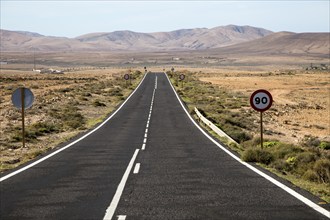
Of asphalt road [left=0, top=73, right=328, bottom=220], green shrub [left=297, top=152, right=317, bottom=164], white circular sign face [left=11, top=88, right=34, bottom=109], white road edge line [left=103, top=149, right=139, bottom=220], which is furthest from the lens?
white circular sign face [left=11, top=88, right=34, bottom=109]

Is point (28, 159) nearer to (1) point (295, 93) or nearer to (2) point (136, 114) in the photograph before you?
(2) point (136, 114)

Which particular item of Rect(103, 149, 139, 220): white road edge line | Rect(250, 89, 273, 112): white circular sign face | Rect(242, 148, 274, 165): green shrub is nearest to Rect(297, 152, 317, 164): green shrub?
Rect(242, 148, 274, 165): green shrub

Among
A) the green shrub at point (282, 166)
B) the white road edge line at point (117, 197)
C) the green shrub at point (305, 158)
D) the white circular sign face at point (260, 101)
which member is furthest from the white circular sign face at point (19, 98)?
the green shrub at point (305, 158)

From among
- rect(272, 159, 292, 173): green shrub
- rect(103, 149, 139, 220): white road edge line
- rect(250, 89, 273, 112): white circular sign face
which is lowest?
rect(272, 159, 292, 173): green shrub

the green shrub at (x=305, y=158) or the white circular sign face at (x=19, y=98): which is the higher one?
the white circular sign face at (x=19, y=98)

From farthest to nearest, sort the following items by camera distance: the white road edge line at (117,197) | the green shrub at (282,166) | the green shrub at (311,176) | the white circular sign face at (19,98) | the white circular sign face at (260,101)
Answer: the white circular sign face at (19,98) → the white circular sign face at (260,101) → the green shrub at (282,166) → the green shrub at (311,176) → the white road edge line at (117,197)

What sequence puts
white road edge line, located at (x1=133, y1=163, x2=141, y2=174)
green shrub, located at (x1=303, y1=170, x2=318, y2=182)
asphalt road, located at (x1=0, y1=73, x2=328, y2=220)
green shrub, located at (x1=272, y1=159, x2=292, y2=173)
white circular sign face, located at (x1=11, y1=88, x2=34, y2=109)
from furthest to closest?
1. white circular sign face, located at (x1=11, y1=88, x2=34, y2=109)
2. green shrub, located at (x1=272, y1=159, x2=292, y2=173)
3. white road edge line, located at (x1=133, y1=163, x2=141, y2=174)
4. green shrub, located at (x1=303, y1=170, x2=318, y2=182)
5. asphalt road, located at (x1=0, y1=73, x2=328, y2=220)

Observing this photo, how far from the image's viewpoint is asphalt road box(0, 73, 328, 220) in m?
7.77

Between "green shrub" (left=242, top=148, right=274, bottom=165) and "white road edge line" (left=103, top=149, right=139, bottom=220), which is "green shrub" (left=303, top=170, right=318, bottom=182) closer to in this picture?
"green shrub" (left=242, top=148, right=274, bottom=165)

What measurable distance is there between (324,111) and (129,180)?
36.1 m

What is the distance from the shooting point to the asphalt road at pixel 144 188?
7.77 meters

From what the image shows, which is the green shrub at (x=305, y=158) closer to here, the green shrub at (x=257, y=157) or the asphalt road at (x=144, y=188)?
the green shrub at (x=257, y=157)

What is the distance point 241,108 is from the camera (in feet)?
144

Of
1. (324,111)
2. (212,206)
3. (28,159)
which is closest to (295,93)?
(324,111)
